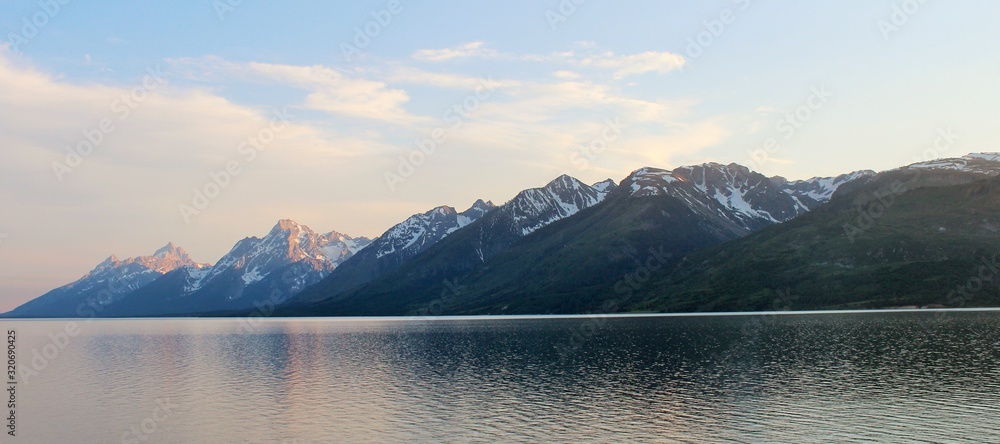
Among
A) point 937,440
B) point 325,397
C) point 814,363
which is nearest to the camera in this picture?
point 937,440

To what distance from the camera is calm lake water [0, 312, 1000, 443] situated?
71.9 meters

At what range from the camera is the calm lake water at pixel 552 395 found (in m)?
71.9

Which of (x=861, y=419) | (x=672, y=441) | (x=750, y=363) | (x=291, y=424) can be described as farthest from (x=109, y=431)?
(x=750, y=363)

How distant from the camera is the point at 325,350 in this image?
187 m

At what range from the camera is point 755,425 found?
72.1 metres

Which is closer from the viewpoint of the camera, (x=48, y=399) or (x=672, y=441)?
(x=672, y=441)

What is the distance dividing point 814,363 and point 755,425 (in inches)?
2172

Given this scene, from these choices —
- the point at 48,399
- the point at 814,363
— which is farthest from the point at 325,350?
the point at 814,363

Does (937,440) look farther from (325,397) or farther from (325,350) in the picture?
(325,350)

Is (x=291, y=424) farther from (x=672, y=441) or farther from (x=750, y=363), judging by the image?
(x=750, y=363)

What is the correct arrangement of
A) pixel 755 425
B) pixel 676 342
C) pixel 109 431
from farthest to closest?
1. pixel 676 342
2. pixel 109 431
3. pixel 755 425

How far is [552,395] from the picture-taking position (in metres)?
95.1

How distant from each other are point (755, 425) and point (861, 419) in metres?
11.0

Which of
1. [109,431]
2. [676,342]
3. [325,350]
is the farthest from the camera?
[325,350]
